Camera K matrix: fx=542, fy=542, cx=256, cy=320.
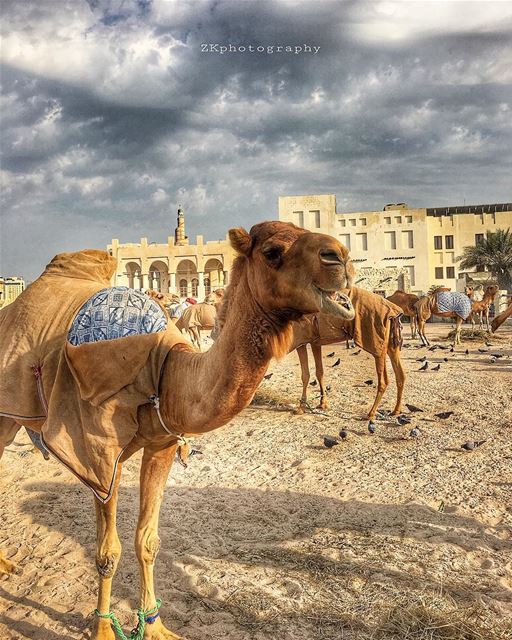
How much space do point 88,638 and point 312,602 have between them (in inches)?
56.5

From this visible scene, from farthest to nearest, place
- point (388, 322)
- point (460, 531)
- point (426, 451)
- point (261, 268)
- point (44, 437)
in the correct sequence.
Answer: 1. point (388, 322)
2. point (426, 451)
3. point (460, 531)
4. point (44, 437)
5. point (261, 268)

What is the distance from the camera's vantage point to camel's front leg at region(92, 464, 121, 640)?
3121 millimetres

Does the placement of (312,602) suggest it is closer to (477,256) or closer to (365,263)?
(477,256)

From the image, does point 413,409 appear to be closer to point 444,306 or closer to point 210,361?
point 210,361

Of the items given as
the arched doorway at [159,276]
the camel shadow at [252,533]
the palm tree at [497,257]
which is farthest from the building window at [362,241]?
the camel shadow at [252,533]

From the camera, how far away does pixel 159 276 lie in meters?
55.7

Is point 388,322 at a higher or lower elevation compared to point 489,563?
higher

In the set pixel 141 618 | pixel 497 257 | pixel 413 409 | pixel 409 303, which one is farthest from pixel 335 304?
pixel 497 257

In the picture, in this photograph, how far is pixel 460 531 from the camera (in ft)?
15.1

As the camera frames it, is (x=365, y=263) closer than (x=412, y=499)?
No

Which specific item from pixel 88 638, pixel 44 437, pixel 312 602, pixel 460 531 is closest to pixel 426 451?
pixel 460 531

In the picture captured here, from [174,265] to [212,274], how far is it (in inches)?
178

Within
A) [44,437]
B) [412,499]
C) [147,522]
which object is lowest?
[412,499]

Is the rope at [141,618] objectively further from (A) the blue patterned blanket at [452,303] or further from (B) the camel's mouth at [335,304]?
(A) the blue patterned blanket at [452,303]
